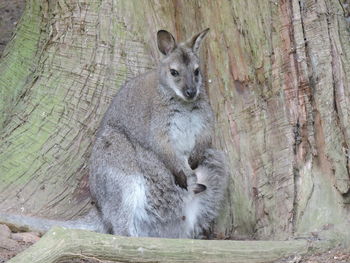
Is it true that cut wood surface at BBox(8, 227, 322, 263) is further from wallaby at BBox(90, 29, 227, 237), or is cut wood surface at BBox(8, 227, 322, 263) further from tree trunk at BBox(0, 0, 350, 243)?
wallaby at BBox(90, 29, 227, 237)

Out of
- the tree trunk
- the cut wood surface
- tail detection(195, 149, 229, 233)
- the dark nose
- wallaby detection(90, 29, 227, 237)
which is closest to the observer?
the cut wood surface

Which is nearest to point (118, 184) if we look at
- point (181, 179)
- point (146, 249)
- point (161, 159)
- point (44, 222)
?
point (161, 159)

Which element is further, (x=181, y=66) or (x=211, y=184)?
(x=211, y=184)

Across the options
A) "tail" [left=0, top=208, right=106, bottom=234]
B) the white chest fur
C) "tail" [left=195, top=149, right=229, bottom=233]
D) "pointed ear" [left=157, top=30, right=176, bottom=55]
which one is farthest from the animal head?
"tail" [left=0, top=208, right=106, bottom=234]

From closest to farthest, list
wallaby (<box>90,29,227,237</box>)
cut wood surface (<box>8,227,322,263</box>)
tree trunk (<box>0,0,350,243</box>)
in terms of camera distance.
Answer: cut wood surface (<box>8,227,322,263</box>), tree trunk (<box>0,0,350,243</box>), wallaby (<box>90,29,227,237</box>)

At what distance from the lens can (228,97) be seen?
6.25m

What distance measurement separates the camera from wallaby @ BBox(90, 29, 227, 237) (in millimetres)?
6133

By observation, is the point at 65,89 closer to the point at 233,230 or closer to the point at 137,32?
the point at 137,32

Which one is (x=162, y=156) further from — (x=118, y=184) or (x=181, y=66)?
(x=181, y=66)

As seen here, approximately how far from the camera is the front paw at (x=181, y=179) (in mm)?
6227

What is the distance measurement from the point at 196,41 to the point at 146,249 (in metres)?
1.86

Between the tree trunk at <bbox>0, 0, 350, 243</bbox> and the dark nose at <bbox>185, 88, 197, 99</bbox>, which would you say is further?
the dark nose at <bbox>185, 88, 197, 99</bbox>

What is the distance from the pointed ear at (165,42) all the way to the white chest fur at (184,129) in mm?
559

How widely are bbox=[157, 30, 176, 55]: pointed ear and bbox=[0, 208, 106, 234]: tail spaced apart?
57.7 inches
